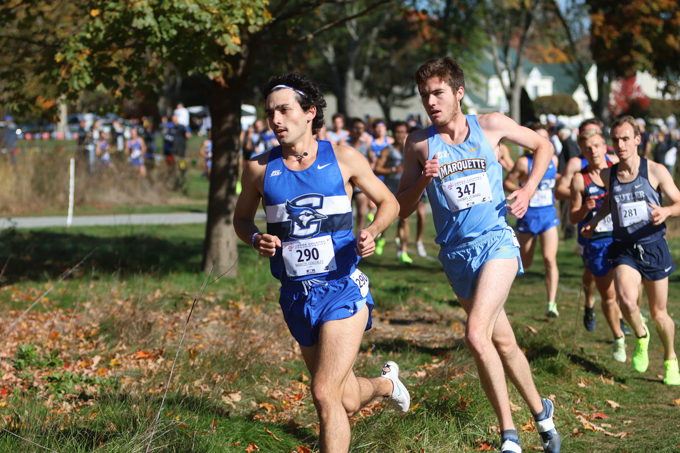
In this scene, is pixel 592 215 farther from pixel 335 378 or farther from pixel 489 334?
pixel 335 378

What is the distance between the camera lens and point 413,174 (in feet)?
14.9

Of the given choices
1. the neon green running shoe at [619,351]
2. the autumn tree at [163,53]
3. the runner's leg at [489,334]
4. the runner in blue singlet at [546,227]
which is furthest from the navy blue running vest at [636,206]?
the autumn tree at [163,53]

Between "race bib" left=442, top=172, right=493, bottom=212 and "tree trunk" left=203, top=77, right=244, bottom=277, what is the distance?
5.16 meters

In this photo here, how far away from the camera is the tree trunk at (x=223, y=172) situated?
909 cm

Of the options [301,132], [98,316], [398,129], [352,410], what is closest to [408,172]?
[301,132]

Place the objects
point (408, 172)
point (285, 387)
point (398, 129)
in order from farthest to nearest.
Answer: point (398, 129), point (285, 387), point (408, 172)

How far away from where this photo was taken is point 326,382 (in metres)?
3.52

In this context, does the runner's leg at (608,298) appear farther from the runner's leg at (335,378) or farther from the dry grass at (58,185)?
the dry grass at (58,185)

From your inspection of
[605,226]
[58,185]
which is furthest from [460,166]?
[58,185]

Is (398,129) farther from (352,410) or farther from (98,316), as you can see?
(352,410)

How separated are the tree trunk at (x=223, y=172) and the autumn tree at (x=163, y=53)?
1 cm

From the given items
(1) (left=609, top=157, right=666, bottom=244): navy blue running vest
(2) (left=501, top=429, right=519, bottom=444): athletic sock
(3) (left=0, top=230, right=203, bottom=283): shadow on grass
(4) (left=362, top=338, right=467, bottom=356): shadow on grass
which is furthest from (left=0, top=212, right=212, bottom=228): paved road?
(2) (left=501, top=429, right=519, bottom=444): athletic sock

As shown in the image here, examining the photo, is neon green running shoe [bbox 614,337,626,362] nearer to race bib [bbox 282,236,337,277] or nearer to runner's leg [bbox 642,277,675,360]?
runner's leg [bbox 642,277,675,360]

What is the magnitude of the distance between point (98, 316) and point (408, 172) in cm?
365
